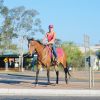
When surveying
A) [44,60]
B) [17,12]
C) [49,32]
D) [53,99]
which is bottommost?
[53,99]

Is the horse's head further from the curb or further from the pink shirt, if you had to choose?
the curb

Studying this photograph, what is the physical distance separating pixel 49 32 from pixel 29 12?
56.0 meters

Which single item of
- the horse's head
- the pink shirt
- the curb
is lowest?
the curb

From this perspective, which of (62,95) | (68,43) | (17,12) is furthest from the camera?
(68,43)

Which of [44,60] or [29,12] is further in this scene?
[29,12]

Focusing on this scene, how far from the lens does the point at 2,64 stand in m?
101

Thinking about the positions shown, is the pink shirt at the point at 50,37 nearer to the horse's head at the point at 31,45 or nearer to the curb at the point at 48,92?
the horse's head at the point at 31,45

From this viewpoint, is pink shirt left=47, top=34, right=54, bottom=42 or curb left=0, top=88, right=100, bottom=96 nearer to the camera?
curb left=0, top=88, right=100, bottom=96

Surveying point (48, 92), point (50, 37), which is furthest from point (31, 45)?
point (48, 92)

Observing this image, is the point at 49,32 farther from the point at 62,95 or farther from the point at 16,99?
the point at 16,99

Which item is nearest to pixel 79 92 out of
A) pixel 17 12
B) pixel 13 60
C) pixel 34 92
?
pixel 34 92

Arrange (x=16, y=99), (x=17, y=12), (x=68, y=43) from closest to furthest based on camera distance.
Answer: (x=16, y=99)
(x=17, y=12)
(x=68, y=43)

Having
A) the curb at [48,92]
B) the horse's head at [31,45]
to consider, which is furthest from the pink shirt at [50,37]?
the curb at [48,92]

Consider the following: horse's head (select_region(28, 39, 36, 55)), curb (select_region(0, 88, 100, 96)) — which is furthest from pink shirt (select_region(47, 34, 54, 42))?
curb (select_region(0, 88, 100, 96))
